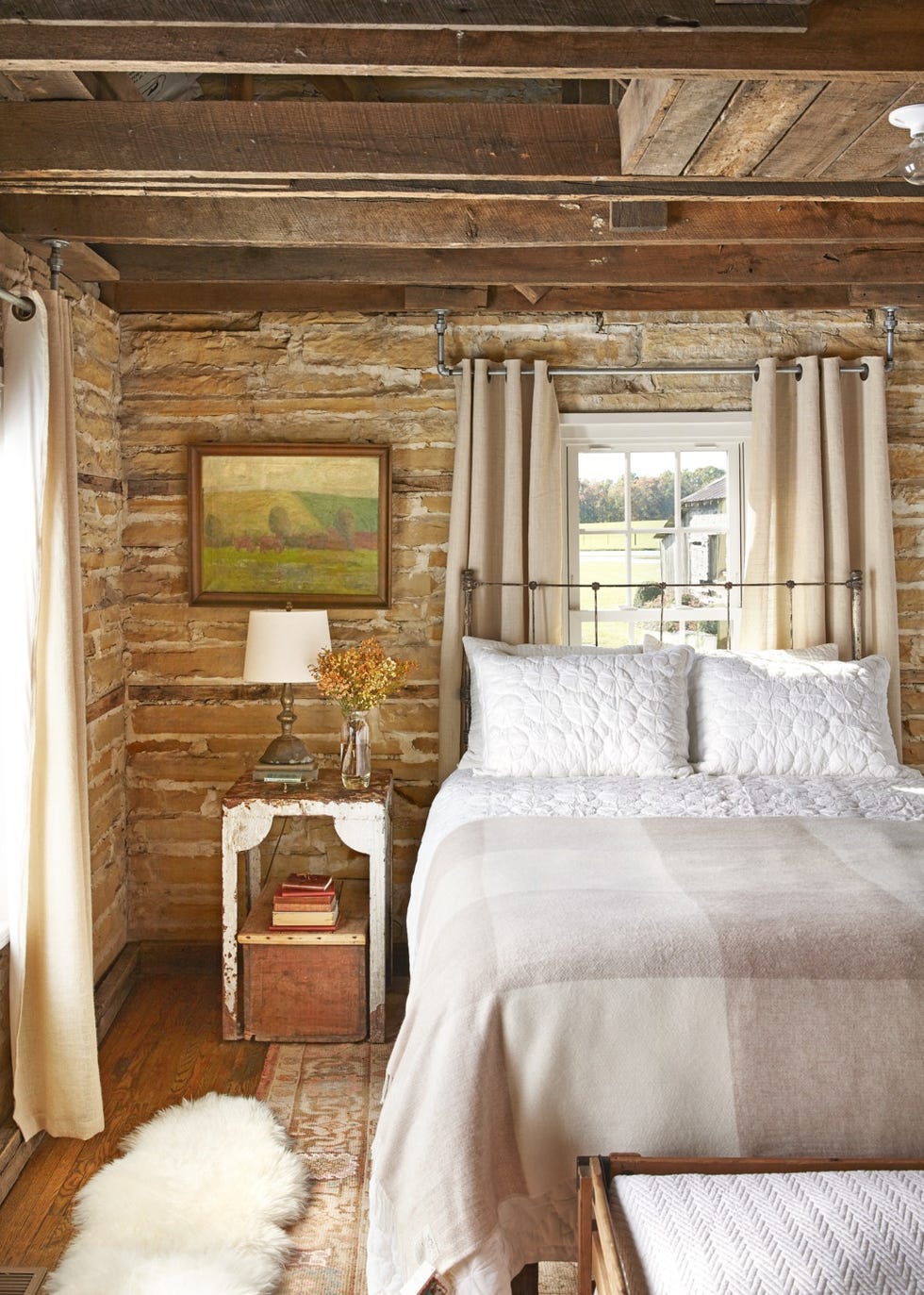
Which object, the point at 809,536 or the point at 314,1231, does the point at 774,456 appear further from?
the point at 314,1231

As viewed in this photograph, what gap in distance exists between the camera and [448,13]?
5.37 ft

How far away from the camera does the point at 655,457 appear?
4035 millimetres

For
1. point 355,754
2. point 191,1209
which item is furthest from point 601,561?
point 191,1209

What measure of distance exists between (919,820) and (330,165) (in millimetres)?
2114

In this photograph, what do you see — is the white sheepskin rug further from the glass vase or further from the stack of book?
the glass vase

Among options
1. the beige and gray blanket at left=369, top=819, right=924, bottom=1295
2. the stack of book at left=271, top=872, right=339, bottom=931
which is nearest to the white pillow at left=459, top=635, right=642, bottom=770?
the stack of book at left=271, top=872, right=339, bottom=931

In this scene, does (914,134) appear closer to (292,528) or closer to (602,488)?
(602,488)

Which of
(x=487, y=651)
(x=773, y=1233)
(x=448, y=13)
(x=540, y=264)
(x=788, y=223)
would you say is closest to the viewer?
(x=773, y=1233)

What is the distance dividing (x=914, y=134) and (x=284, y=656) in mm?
2258

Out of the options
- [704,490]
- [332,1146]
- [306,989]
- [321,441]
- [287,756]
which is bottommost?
[332,1146]

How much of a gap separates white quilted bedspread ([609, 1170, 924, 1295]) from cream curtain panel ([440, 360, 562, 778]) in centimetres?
228

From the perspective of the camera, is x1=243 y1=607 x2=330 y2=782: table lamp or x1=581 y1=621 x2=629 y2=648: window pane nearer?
x1=243 y1=607 x2=330 y2=782: table lamp

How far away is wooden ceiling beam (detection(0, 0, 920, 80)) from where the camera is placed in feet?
5.59

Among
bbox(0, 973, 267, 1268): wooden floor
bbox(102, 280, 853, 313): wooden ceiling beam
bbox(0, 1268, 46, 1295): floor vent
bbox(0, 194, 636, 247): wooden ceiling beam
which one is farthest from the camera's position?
bbox(102, 280, 853, 313): wooden ceiling beam
